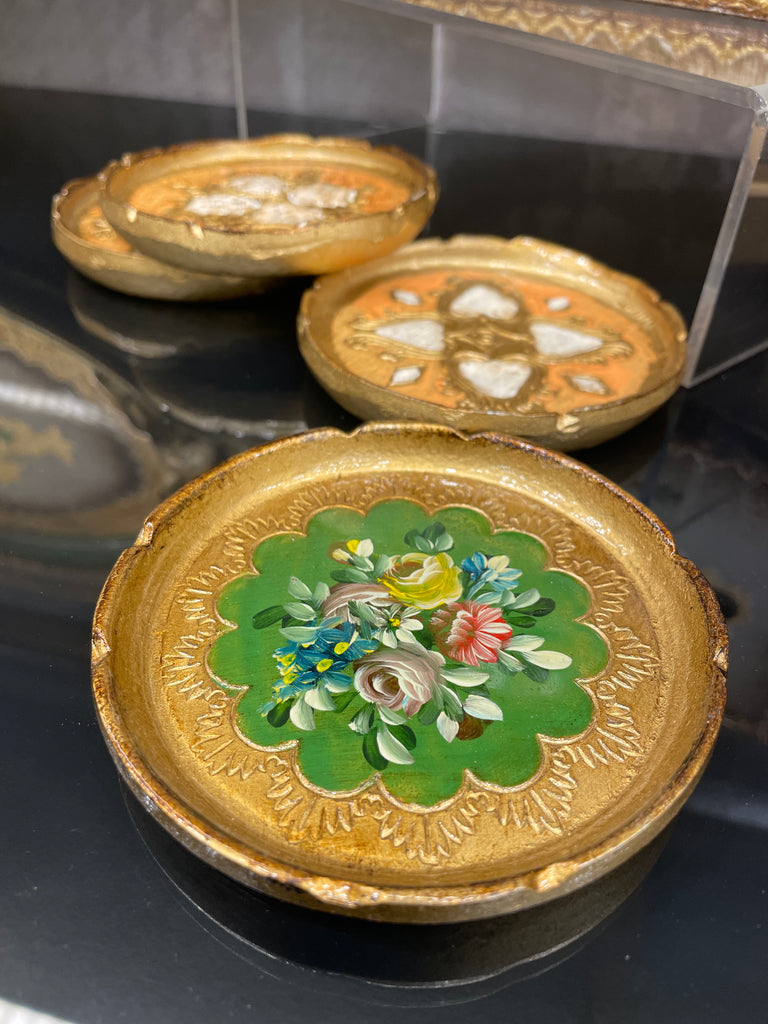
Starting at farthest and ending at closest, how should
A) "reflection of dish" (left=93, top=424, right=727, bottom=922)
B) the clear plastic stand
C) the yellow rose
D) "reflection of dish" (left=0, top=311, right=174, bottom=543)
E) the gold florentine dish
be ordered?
the clear plastic stand < the gold florentine dish < "reflection of dish" (left=0, top=311, right=174, bottom=543) < the yellow rose < "reflection of dish" (left=93, top=424, right=727, bottom=922)

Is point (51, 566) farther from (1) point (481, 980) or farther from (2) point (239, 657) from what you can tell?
(1) point (481, 980)

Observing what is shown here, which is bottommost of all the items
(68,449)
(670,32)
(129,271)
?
(68,449)

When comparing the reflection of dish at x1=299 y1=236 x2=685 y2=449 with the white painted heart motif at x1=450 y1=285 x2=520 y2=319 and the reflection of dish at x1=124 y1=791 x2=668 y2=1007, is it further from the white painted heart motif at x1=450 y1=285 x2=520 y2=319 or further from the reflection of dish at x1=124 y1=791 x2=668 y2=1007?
the reflection of dish at x1=124 y1=791 x2=668 y2=1007

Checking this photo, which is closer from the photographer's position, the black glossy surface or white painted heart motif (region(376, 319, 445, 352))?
the black glossy surface

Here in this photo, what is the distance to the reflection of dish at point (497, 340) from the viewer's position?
39.6 inches

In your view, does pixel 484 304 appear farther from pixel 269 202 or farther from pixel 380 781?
pixel 380 781

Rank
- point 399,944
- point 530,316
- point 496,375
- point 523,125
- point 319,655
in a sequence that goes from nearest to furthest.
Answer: point 399,944 < point 319,655 < point 496,375 < point 530,316 < point 523,125

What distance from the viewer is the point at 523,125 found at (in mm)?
2406

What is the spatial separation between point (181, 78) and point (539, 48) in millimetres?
1592

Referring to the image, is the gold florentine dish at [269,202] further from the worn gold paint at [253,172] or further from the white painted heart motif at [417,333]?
the white painted heart motif at [417,333]

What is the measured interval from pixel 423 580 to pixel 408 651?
0.31ft

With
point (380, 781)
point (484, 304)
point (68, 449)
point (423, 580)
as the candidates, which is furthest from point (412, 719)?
point (484, 304)

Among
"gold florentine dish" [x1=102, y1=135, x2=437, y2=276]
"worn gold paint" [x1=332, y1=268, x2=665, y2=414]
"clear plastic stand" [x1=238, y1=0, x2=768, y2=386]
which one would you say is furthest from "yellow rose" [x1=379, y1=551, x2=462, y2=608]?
"clear plastic stand" [x1=238, y1=0, x2=768, y2=386]

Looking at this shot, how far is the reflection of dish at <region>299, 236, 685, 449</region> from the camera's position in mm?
1006
